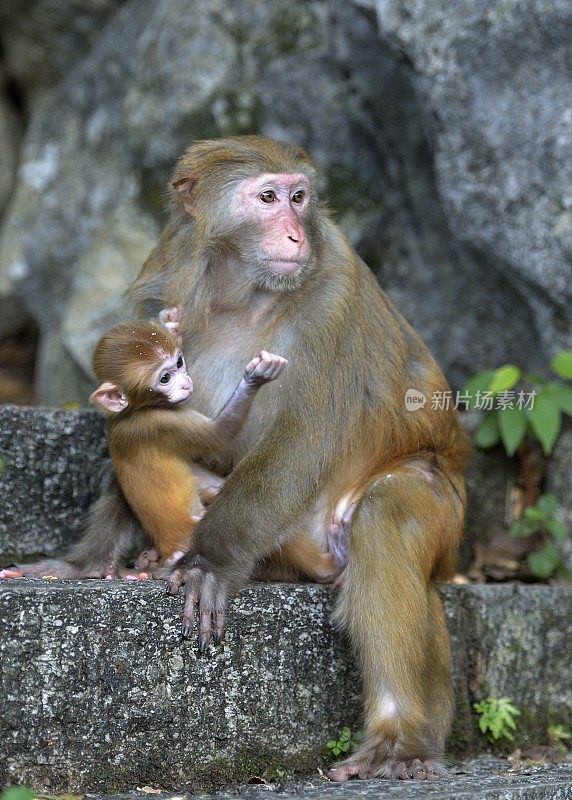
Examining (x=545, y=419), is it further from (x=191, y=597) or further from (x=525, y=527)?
(x=191, y=597)

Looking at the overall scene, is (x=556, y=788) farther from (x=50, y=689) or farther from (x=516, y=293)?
(x=516, y=293)

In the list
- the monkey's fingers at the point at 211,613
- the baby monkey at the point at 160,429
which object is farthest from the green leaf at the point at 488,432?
the monkey's fingers at the point at 211,613

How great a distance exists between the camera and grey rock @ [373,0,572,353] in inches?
190

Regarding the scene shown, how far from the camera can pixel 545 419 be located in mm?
5062

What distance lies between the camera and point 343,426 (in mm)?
3912

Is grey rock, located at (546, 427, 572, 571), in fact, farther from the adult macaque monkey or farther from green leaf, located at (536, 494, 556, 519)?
the adult macaque monkey

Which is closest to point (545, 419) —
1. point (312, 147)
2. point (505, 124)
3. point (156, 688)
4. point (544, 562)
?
point (544, 562)

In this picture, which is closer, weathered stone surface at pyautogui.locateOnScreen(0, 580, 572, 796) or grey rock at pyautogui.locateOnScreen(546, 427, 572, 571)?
weathered stone surface at pyautogui.locateOnScreen(0, 580, 572, 796)

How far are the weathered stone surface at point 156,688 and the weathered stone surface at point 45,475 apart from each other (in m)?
0.76

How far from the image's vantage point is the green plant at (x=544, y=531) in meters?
5.11

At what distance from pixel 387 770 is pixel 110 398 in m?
1.45

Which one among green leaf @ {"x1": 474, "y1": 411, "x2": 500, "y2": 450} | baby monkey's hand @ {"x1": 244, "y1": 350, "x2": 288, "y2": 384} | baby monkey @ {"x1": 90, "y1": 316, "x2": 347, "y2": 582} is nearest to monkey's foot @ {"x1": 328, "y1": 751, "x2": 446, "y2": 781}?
baby monkey @ {"x1": 90, "y1": 316, "x2": 347, "y2": 582}

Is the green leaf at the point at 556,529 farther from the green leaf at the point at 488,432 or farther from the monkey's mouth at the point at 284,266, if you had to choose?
the monkey's mouth at the point at 284,266

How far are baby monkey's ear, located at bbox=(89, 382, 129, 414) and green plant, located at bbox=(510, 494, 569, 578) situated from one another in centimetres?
209
